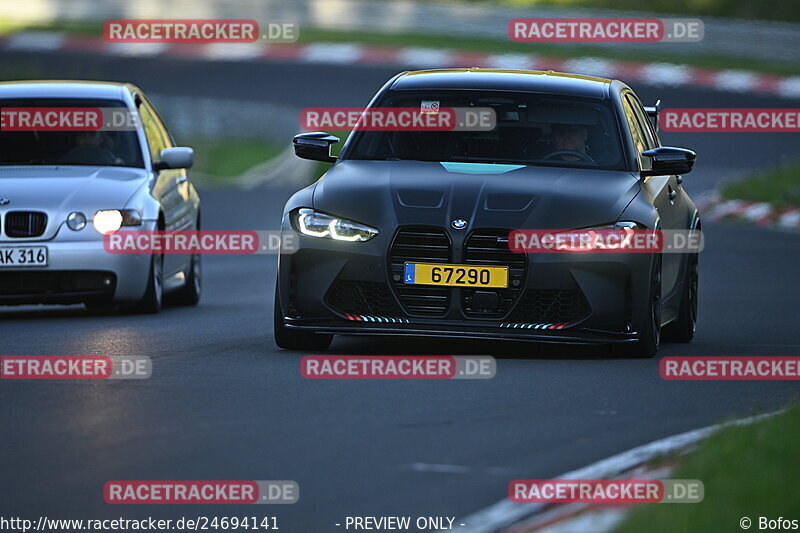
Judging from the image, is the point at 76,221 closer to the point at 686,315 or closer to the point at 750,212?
the point at 686,315

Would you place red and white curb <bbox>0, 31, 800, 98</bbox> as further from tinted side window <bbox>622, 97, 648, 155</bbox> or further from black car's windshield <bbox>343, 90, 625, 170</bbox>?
black car's windshield <bbox>343, 90, 625, 170</bbox>

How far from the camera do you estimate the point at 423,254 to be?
9633 millimetres

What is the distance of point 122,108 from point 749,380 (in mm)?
5938

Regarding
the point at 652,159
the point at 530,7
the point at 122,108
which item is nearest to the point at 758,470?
the point at 652,159

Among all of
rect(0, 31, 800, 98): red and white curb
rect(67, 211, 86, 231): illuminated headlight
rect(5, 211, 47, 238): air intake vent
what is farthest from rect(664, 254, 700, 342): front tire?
rect(0, 31, 800, 98): red and white curb

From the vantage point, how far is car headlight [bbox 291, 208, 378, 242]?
970 centimetres

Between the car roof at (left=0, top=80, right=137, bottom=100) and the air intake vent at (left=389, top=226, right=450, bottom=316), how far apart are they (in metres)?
4.76

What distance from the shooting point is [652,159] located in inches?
422

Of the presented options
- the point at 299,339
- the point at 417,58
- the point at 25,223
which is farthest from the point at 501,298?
the point at 417,58

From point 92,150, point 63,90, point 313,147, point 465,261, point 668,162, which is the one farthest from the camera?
point 63,90

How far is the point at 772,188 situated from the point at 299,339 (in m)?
14.9

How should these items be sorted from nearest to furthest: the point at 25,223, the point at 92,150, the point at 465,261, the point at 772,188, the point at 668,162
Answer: the point at 465,261
the point at 668,162
the point at 25,223
the point at 92,150
the point at 772,188

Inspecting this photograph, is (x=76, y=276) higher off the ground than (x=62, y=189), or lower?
lower

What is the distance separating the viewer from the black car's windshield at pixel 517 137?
10.6 meters
